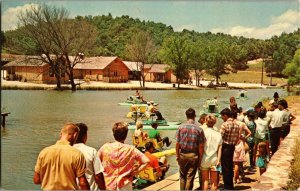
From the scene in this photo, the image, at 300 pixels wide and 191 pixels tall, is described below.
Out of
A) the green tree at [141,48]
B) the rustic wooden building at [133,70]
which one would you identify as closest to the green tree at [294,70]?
the green tree at [141,48]

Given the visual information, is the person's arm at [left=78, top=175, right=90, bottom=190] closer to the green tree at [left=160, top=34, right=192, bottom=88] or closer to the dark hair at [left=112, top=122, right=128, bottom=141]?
the dark hair at [left=112, top=122, right=128, bottom=141]

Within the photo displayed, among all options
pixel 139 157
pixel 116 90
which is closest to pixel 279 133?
pixel 139 157

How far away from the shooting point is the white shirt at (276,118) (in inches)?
333

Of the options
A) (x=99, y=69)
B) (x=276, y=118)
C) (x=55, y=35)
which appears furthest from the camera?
(x=99, y=69)

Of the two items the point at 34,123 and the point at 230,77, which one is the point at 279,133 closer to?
the point at 34,123

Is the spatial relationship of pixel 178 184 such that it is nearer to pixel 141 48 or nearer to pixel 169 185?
pixel 169 185

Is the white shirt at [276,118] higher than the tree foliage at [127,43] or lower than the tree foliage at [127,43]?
lower

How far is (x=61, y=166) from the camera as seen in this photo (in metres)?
4.04

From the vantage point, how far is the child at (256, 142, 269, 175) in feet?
24.9

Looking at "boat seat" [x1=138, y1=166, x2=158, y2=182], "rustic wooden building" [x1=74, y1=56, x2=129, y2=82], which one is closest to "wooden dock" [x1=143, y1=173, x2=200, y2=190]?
"boat seat" [x1=138, y1=166, x2=158, y2=182]

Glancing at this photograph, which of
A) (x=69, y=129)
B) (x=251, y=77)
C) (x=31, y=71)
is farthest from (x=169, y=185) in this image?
(x=251, y=77)

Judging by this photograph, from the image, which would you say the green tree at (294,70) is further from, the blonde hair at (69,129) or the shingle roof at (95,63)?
the blonde hair at (69,129)

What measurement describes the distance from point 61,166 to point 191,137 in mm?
2208

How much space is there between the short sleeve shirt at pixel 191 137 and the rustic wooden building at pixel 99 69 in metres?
50.7
